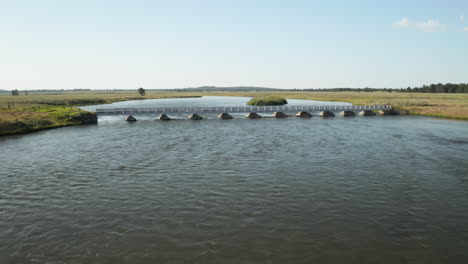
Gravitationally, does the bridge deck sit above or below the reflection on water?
above

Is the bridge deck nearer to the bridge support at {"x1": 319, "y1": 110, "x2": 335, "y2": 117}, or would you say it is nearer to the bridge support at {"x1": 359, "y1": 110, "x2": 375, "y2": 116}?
the bridge support at {"x1": 359, "y1": 110, "x2": 375, "y2": 116}

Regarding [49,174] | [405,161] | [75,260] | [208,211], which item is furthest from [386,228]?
[49,174]

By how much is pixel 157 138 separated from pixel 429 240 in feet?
119

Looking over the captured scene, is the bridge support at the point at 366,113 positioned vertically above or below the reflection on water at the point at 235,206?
above

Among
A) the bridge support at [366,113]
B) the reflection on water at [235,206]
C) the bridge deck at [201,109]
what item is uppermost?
the bridge deck at [201,109]

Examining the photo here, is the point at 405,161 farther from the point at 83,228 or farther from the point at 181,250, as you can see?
the point at 83,228

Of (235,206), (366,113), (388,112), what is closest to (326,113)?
(366,113)

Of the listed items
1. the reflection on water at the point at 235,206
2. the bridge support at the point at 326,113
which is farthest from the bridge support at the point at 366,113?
the reflection on water at the point at 235,206

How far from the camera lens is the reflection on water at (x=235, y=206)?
12906mm

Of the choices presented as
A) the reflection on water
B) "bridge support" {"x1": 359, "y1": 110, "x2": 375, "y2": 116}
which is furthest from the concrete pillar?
the reflection on water

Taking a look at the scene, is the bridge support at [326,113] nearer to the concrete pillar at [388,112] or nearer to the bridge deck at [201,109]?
the bridge deck at [201,109]

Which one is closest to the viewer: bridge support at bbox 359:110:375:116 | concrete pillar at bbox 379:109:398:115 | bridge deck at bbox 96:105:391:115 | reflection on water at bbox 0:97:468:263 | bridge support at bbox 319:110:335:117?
reflection on water at bbox 0:97:468:263

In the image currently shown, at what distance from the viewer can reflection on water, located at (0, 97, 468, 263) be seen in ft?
42.3

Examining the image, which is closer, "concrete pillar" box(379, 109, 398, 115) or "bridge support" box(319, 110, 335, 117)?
"bridge support" box(319, 110, 335, 117)
